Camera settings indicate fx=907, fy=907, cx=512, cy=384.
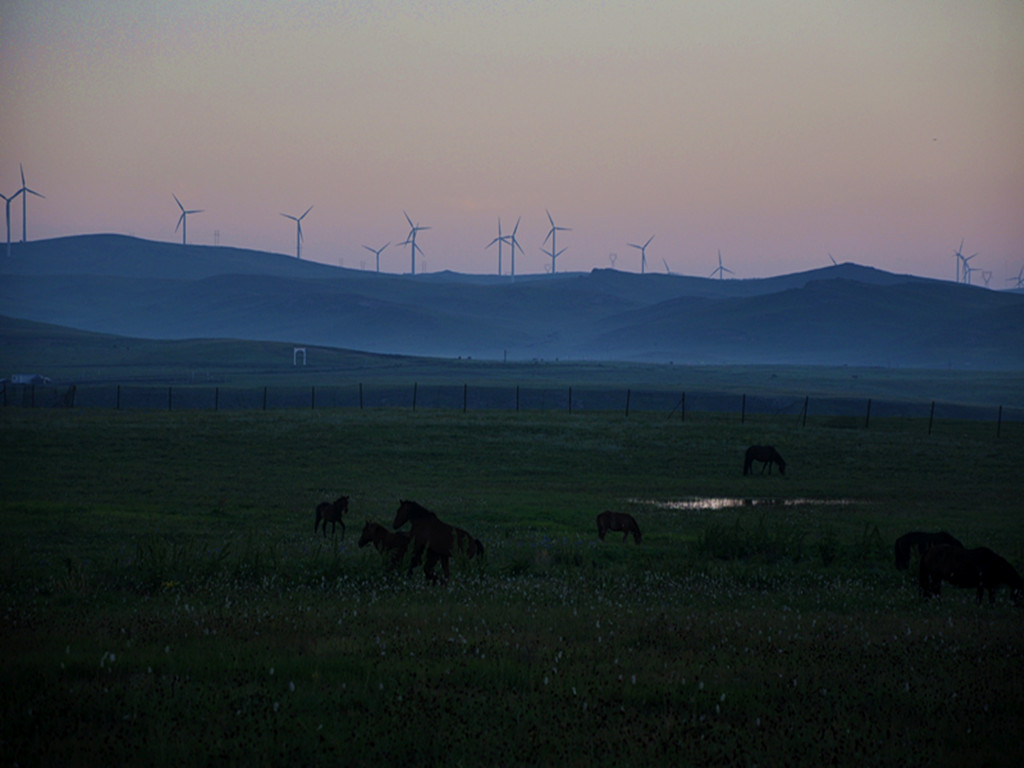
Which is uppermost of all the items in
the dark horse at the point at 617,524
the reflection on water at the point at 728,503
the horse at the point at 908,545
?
the horse at the point at 908,545

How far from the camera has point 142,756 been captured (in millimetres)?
7320

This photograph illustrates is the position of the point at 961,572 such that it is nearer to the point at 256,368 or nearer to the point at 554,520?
the point at 554,520

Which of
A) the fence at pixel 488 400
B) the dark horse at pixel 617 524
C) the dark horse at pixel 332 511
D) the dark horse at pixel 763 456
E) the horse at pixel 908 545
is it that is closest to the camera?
the horse at pixel 908 545

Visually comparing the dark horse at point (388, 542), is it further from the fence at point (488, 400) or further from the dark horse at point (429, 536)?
the fence at point (488, 400)

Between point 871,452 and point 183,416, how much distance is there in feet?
133

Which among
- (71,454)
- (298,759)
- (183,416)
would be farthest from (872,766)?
(183,416)

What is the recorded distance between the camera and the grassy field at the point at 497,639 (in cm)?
775

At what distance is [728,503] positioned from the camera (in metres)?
32.2

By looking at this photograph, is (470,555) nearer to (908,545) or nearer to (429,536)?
(429,536)

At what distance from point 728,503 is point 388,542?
747 inches

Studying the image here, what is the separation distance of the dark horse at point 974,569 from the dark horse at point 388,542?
893 centimetres

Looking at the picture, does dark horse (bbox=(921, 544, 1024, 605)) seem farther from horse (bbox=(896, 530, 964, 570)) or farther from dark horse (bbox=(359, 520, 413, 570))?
dark horse (bbox=(359, 520, 413, 570))

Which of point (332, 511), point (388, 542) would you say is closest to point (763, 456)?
point (332, 511)

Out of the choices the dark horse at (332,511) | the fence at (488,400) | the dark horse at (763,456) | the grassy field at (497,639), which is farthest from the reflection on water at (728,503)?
the fence at (488,400)
